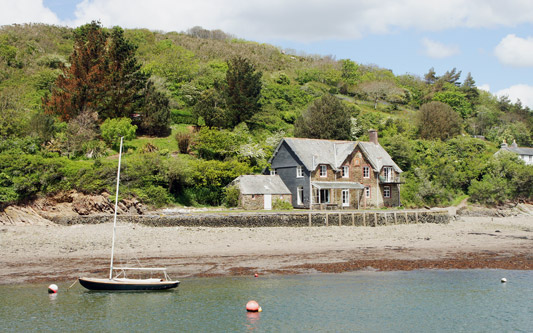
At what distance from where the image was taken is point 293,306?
19.0 metres

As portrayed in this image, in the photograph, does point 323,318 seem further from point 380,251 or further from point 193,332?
point 380,251

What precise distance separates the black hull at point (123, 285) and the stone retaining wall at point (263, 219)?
14.9 m

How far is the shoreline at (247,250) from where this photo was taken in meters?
24.8

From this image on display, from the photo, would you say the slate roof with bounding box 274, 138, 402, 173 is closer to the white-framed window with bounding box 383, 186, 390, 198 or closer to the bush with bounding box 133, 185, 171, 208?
the white-framed window with bounding box 383, 186, 390, 198

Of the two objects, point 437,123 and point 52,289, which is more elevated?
point 437,123

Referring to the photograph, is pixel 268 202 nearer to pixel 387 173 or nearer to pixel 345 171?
pixel 345 171

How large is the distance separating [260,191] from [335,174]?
9174 millimetres

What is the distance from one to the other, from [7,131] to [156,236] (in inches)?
845

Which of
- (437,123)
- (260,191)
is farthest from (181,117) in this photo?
(437,123)

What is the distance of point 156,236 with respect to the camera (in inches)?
1256

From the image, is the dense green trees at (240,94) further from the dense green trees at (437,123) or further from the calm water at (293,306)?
the calm water at (293,306)

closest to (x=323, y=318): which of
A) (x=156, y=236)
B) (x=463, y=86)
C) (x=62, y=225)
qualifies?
(x=156, y=236)

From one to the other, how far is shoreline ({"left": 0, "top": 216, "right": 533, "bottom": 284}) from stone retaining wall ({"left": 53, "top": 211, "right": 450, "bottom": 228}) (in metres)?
0.71

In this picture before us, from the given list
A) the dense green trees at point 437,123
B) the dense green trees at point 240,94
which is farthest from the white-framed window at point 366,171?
the dense green trees at point 437,123
